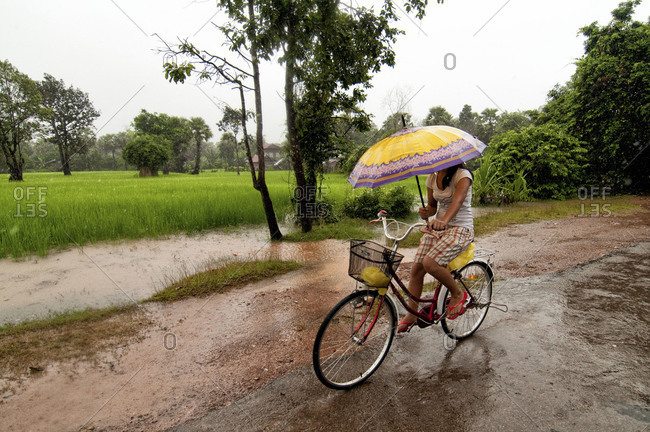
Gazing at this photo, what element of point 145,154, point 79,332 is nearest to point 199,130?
point 145,154

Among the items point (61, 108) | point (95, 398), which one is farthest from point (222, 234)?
point (61, 108)

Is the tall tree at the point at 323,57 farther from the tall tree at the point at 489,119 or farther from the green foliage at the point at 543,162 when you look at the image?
the tall tree at the point at 489,119

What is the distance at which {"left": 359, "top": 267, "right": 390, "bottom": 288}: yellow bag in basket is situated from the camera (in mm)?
2264

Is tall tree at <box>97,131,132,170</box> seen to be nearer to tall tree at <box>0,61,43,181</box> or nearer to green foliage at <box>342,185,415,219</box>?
tall tree at <box>0,61,43,181</box>

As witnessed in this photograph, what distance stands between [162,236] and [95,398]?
5611 millimetres

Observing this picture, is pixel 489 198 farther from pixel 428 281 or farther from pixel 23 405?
pixel 23 405

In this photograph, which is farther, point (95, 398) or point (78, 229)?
point (78, 229)

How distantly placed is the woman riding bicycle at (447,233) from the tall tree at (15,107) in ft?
87.2

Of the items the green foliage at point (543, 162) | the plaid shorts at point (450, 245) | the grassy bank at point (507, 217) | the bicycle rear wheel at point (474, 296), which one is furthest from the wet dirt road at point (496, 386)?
the green foliage at point (543, 162)

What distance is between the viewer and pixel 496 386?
7.85 ft

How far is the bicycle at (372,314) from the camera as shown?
2.29 m

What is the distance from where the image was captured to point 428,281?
189 inches

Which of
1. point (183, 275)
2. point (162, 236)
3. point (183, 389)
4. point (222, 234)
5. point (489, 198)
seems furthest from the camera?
point (489, 198)

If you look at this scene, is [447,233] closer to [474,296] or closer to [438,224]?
[438,224]
